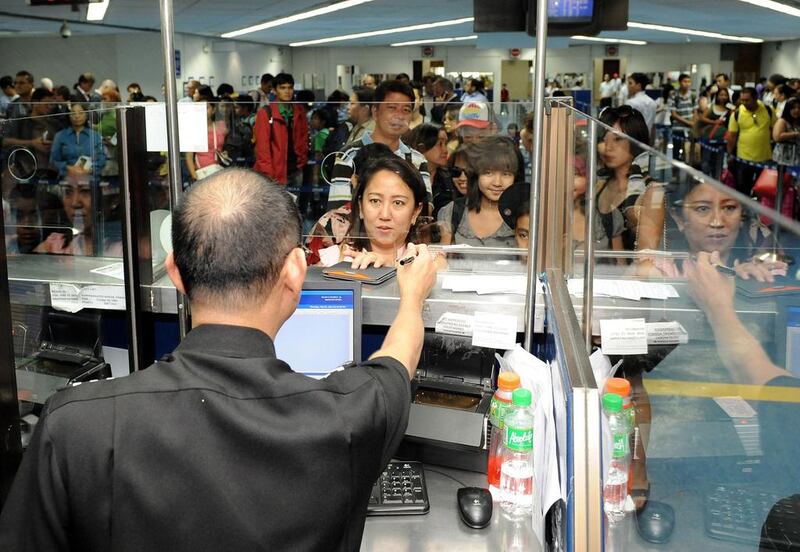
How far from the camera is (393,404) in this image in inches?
45.9

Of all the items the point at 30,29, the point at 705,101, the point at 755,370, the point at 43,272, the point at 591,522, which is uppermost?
the point at 30,29

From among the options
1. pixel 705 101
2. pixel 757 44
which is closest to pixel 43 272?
pixel 705 101

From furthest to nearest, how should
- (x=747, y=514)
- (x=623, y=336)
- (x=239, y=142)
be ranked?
(x=239, y=142) < (x=623, y=336) < (x=747, y=514)

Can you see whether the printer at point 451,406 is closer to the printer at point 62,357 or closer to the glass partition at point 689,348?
the glass partition at point 689,348

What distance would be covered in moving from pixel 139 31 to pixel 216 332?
692 inches

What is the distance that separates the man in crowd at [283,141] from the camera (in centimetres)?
315

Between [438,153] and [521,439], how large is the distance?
1324 millimetres

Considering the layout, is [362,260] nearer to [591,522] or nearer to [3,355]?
[3,355]

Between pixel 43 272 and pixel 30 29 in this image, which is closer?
pixel 43 272

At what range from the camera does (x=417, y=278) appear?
1.88 metres

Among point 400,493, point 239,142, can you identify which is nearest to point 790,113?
point 239,142

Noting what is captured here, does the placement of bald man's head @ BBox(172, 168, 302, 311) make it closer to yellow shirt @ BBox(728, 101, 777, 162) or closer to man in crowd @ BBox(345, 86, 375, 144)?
man in crowd @ BBox(345, 86, 375, 144)

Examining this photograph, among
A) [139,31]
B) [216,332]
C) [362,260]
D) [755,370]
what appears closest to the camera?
[755,370]

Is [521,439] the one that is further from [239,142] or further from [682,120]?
[682,120]
